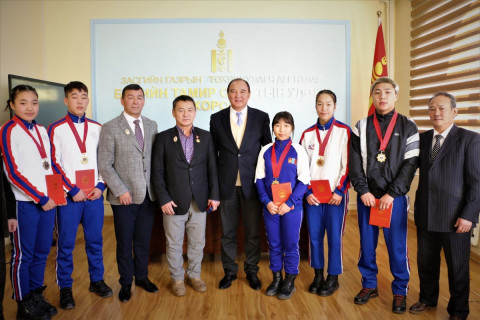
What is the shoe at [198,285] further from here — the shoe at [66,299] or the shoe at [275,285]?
the shoe at [66,299]

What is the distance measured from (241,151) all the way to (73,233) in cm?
138

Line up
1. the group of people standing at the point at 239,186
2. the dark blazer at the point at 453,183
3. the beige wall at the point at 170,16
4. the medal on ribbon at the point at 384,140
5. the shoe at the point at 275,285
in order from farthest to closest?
the beige wall at the point at 170,16 → the shoe at the point at 275,285 → the medal on ribbon at the point at 384,140 → the group of people standing at the point at 239,186 → the dark blazer at the point at 453,183

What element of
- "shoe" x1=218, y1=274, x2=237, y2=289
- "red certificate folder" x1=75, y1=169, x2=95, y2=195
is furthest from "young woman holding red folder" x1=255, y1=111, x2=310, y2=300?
"red certificate folder" x1=75, y1=169, x2=95, y2=195

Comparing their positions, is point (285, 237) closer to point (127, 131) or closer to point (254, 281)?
point (254, 281)

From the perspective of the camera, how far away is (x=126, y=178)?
2.59 metres

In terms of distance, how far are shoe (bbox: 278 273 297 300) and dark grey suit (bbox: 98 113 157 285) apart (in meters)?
1.14

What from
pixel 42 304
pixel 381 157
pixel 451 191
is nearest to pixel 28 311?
pixel 42 304

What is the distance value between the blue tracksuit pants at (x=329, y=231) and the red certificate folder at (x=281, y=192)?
0.25 meters

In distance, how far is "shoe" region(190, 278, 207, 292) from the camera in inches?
110

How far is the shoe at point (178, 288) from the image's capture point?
272cm

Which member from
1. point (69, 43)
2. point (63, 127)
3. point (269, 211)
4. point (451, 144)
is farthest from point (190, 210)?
point (69, 43)

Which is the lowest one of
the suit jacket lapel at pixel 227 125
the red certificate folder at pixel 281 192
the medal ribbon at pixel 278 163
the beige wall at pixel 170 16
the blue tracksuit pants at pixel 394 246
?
the blue tracksuit pants at pixel 394 246

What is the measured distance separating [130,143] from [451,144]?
2.18 m

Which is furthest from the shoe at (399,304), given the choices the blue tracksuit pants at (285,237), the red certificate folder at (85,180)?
the red certificate folder at (85,180)
